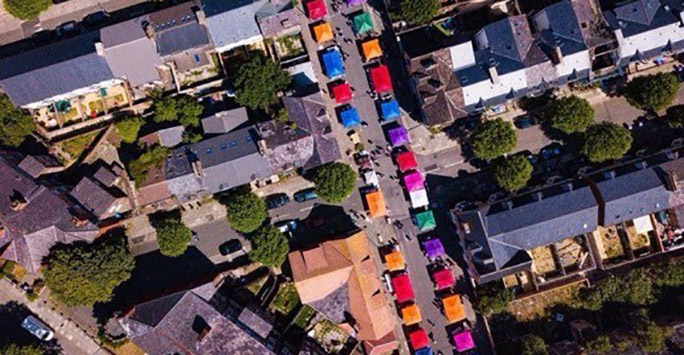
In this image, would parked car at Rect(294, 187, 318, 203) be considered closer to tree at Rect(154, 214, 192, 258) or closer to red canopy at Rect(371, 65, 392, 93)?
tree at Rect(154, 214, 192, 258)

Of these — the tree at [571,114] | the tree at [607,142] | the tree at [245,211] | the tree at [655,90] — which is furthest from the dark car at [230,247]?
the tree at [655,90]

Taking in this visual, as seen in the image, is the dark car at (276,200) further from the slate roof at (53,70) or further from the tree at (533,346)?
the tree at (533,346)

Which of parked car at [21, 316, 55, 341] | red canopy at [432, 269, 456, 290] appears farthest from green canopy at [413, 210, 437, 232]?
parked car at [21, 316, 55, 341]

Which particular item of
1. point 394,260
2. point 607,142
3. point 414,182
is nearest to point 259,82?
point 414,182

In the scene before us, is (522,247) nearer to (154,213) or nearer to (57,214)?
(154,213)

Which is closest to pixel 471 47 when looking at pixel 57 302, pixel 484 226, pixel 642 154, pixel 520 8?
pixel 520 8

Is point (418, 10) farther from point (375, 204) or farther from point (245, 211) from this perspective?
point (245, 211)
